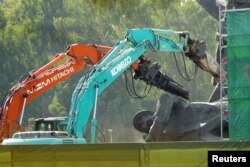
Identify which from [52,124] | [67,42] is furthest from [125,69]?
[67,42]

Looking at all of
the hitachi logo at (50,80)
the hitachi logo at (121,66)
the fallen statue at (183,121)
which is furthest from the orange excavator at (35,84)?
the fallen statue at (183,121)

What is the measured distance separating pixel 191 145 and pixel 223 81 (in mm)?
10475

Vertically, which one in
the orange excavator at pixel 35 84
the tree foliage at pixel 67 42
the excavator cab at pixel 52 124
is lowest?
the excavator cab at pixel 52 124

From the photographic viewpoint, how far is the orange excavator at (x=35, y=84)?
85.7 ft

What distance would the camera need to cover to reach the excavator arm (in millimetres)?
23938

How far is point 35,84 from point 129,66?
10.5ft

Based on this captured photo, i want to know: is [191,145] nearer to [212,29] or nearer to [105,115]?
[105,115]

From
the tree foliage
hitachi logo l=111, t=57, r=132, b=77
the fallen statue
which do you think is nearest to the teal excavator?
hitachi logo l=111, t=57, r=132, b=77

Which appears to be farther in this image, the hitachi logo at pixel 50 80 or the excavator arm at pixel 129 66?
the hitachi logo at pixel 50 80

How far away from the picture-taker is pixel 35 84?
89.4ft

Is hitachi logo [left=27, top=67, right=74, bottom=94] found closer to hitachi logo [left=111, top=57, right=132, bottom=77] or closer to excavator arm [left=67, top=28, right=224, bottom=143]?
excavator arm [left=67, top=28, right=224, bottom=143]

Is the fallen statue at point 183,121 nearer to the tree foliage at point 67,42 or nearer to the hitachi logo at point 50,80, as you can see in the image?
the hitachi logo at point 50,80

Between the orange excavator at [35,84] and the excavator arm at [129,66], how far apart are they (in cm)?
187

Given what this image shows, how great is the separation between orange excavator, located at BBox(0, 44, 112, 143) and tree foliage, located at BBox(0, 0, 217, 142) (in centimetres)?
2386
